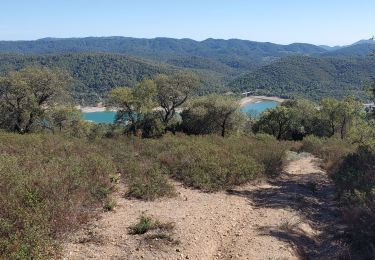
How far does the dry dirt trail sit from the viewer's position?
8.29 meters

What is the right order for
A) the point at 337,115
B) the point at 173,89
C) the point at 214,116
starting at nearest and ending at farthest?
the point at 214,116, the point at 173,89, the point at 337,115

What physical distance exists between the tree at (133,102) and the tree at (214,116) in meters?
4.43

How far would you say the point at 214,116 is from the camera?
37.2 m

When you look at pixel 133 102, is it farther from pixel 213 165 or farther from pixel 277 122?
pixel 213 165

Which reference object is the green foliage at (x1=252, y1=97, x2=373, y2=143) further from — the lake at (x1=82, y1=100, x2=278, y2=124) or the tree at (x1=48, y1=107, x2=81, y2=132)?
the lake at (x1=82, y1=100, x2=278, y2=124)

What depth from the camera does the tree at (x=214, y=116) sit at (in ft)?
120

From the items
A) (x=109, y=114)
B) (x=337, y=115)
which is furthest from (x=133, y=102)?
(x=109, y=114)

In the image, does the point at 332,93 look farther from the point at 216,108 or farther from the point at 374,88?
the point at 374,88

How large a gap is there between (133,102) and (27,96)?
358 inches

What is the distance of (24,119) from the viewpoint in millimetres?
30922

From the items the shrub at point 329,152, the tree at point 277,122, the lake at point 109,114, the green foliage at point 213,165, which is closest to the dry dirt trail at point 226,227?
the green foliage at point 213,165

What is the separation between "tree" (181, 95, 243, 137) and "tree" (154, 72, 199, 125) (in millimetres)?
1567

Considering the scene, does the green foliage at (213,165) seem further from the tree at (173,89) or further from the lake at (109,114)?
the lake at (109,114)

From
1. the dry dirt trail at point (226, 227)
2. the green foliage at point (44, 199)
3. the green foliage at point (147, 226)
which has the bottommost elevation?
the dry dirt trail at point (226, 227)
